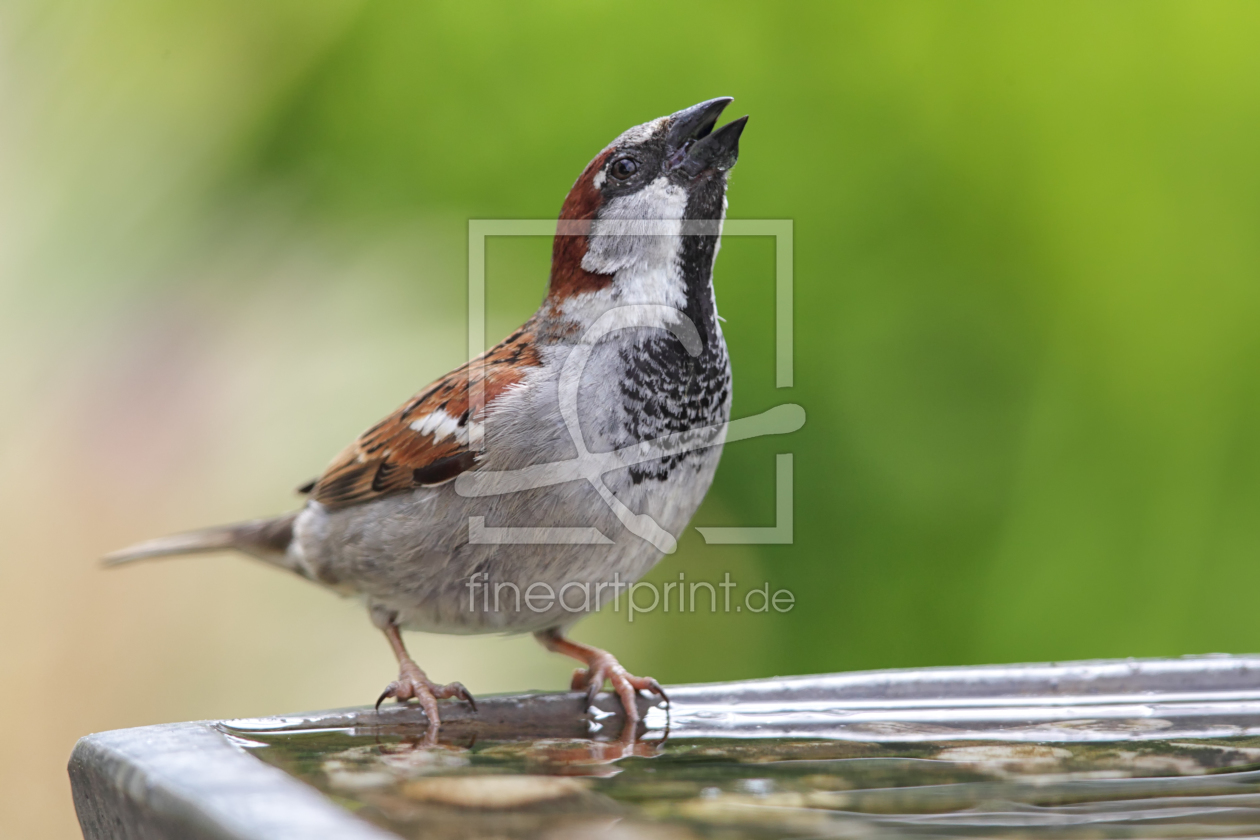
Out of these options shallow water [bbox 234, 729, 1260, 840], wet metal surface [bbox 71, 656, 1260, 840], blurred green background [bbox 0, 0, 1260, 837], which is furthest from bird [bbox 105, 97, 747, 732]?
blurred green background [bbox 0, 0, 1260, 837]

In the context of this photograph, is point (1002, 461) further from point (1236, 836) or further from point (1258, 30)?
point (1236, 836)

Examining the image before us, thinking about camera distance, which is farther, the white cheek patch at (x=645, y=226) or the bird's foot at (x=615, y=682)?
the white cheek patch at (x=645, y=226)

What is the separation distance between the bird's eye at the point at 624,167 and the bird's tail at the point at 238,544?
44.7 inches

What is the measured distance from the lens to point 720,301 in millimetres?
2914

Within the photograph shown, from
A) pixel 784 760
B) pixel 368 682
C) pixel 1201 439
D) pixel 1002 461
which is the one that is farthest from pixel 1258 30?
pixel 368 682

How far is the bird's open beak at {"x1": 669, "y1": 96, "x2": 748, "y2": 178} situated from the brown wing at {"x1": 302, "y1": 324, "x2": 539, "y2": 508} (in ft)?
1.49

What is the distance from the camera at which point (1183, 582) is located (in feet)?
9.02

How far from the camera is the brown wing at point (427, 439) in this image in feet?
7.14

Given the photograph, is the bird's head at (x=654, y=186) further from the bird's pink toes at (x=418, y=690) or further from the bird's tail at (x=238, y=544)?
the bird's tail at (x=238, y=544)

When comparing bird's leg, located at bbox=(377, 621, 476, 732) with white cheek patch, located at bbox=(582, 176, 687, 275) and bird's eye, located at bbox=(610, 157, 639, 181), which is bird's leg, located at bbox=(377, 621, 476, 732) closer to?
white cheek patch, located at bbox=(582, 176, 687, 275)

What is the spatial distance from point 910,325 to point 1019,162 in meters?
0.51

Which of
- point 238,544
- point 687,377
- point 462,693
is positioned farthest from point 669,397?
point 238,544

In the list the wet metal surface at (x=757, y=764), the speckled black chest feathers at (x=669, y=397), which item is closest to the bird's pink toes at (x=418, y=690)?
the wet metal surface at (x=757, y=764)

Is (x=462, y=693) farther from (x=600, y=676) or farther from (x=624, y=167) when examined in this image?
(x=624, y=167)
